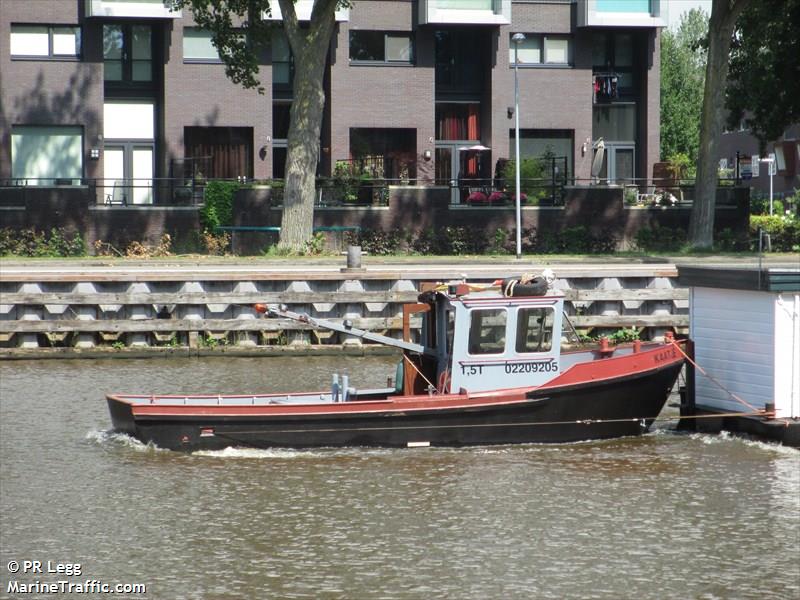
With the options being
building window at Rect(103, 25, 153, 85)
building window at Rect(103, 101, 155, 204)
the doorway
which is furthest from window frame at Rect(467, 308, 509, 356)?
the doorway

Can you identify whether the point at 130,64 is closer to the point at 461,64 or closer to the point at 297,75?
the point at 461,64

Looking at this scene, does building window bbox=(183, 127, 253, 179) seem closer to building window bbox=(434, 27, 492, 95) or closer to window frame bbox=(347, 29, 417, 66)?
window frame bbox=(347, 29, 417, 66)

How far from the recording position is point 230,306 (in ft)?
113

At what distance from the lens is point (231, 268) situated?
129ft

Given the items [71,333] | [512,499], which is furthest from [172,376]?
[512,499]

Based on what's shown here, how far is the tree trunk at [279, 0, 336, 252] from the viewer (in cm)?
4412

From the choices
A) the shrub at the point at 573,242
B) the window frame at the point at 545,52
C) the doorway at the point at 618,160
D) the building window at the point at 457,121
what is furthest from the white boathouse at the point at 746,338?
the doorway at the point at 618,160

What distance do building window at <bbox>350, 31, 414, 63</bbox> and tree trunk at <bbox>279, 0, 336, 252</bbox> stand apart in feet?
47.9

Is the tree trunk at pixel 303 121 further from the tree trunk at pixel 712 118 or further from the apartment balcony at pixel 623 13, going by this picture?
the apartment balcony at pixel 623 13

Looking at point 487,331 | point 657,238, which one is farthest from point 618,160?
point 487,331

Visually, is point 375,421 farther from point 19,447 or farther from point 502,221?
point 502,221

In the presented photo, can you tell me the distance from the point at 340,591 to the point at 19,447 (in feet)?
29.2

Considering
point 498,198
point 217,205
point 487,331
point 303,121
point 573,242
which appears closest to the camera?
point 487,331

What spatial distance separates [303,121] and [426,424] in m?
24.2
